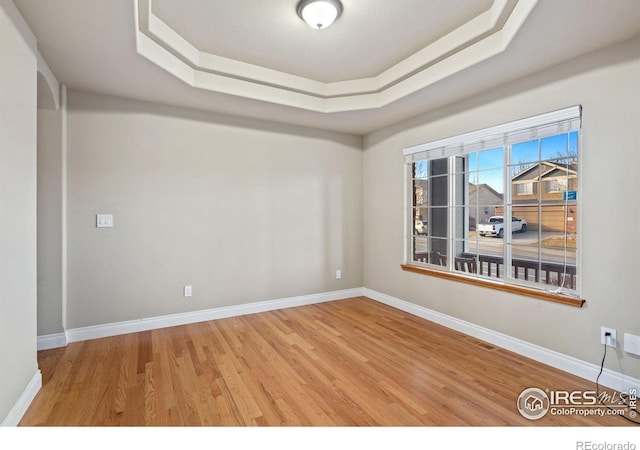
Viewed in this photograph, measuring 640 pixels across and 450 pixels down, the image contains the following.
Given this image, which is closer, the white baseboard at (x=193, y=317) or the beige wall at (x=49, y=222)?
the beige wall at (x=49, y=222)

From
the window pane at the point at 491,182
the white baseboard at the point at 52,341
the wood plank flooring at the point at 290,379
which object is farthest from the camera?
the window pane at the point at 491,182

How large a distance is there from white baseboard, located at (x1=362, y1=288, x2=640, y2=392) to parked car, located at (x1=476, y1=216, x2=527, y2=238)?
95cm

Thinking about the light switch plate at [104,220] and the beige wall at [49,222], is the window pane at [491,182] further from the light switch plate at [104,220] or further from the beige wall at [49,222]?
the beige wall at [49,222]

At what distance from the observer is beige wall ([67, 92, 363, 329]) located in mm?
3148

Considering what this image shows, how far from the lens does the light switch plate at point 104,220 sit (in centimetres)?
317

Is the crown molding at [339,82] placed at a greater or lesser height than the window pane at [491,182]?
greater

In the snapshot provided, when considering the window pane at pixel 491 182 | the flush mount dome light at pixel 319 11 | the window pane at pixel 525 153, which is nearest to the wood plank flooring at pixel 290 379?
the window pane at pixel 491 182

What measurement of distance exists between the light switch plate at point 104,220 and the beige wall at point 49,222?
0.97 ft

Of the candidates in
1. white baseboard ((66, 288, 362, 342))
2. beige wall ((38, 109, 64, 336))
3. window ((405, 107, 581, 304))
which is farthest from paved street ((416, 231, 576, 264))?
beige wall ((38, 109, 64, 336))

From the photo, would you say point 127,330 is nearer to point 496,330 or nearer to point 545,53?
point 496,330

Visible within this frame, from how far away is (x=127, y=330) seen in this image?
3293 mm

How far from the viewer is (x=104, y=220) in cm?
320

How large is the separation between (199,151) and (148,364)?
2.25m

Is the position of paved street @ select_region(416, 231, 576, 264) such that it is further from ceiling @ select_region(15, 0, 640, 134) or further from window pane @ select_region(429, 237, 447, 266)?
ceiling @ select_region(15, 0, 640, 134)
